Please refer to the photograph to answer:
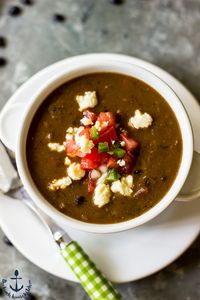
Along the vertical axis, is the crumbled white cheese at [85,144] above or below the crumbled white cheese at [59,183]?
above

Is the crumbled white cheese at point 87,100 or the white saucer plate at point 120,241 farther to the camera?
the white saucer plate at point 120,241

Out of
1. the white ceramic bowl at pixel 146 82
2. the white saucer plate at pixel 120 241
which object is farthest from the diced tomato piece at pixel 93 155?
the white saucer plate at pixel 120 241

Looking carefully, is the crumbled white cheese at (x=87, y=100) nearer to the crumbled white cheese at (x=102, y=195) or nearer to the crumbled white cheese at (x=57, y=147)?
the crumbled white cheese at (x=57, y=147)

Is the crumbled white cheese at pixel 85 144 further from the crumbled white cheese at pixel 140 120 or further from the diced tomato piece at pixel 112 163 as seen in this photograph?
the crumbled white cheese at pixel 140 120

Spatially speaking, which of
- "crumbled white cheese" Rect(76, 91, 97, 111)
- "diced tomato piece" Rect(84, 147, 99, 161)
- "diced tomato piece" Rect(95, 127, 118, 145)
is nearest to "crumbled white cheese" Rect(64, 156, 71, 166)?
"diced tomato piece" Rect(84, 147, 99, 161)

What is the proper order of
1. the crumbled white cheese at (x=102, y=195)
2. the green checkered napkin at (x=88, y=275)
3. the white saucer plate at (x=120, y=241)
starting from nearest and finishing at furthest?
the crumbled white cheese at (x=102, y=195) < the green checkered napkin at (x=88, y=275) < the white saucer plate at (x=120, y=241)

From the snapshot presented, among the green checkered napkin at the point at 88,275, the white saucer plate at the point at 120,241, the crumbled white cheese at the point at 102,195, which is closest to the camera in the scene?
the crumbled white cheese at the point at 102,195

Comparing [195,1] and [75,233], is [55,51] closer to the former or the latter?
[195,1]

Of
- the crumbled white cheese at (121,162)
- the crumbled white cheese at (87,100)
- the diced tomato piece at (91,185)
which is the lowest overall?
the diced tomato piece at (91,185)
